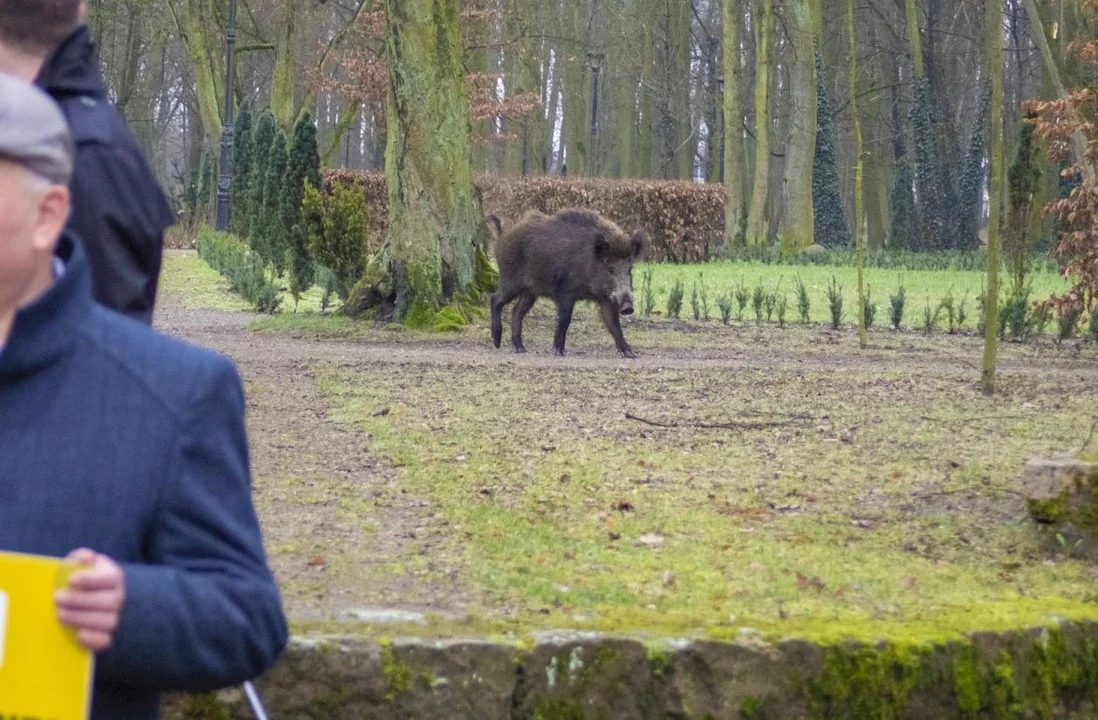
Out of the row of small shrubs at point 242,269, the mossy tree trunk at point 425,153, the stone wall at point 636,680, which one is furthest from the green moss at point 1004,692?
the row of small shrubs at point 242,269

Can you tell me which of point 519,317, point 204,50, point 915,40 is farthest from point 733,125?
point 519,317

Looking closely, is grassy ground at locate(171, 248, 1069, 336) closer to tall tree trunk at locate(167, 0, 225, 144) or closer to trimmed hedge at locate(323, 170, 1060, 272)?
trimmed hedge at locate(323, 170, 1060, 272)

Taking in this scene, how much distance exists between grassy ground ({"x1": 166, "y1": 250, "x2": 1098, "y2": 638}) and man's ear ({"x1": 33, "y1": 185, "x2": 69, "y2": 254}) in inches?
101

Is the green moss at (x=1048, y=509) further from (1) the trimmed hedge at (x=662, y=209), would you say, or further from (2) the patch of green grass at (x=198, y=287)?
(1) the trimmed hedge at (x=662, y=209)

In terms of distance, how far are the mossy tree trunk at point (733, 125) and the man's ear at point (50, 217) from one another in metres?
37.0

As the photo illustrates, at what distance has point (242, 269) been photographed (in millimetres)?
22031

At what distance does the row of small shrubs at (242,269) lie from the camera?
19453mm

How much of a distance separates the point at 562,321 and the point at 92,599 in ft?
42.0

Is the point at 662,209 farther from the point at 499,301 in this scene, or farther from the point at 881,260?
the point at 499,301

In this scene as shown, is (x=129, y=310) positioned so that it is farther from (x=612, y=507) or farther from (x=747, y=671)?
(x=612, y=507)

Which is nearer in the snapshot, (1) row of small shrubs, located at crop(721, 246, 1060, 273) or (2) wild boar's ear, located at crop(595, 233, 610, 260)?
(2) wild boar's ear, located at crop(595, 233, 610, 260)

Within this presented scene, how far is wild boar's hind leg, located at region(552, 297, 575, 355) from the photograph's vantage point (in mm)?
14781

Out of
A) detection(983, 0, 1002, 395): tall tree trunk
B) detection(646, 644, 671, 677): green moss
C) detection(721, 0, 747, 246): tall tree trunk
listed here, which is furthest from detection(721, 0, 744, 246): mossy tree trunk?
detection(646, 644, 671, 677): green moss

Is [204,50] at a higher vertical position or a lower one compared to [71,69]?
higher
